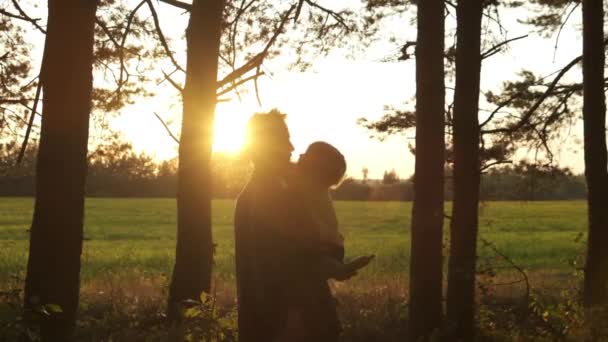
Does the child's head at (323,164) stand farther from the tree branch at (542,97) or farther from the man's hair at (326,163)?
the tree branch at (542,97)

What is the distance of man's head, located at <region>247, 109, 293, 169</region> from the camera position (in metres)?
3.95

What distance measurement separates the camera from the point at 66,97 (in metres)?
5.37

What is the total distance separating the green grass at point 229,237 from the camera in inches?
670

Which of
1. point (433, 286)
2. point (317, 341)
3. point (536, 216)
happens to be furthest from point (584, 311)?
point (536, 216)

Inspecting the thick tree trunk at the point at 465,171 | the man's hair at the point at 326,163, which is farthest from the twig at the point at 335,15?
the man's hair at the point at 326,163

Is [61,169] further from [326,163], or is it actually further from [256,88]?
[256,88]

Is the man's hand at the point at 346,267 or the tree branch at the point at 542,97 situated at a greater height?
the tree branch at the point at 542,97

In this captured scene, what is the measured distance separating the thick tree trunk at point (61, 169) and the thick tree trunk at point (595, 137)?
668 cm

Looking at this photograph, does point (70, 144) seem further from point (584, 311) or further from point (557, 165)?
point (557, 165)

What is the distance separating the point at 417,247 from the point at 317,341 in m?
2.93

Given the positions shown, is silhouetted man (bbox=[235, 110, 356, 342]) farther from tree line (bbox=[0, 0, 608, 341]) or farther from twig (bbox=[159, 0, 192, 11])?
twig (bbox=[159, 0, 192, 11])

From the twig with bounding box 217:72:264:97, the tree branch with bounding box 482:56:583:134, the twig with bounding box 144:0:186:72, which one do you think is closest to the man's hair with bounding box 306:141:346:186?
the twig with bounding box 217:72:264:97

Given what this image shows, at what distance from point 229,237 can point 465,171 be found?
85.4 feet

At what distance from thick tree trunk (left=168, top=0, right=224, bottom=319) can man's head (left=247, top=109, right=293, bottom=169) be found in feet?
16.0
